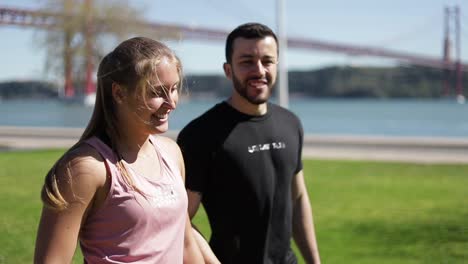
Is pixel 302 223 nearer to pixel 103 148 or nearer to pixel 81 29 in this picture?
pixel 103 148

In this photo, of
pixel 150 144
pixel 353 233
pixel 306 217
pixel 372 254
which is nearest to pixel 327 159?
pixel 353 233

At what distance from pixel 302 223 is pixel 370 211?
5.73 m

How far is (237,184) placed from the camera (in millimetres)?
2631

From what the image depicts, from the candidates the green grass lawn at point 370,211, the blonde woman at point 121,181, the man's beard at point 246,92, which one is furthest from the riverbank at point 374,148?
the blonde woman at point 121,181

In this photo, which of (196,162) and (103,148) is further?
(196,162)

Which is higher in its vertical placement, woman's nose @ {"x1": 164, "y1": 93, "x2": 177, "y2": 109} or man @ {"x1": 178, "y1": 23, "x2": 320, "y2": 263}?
woman's nose @ {"x1": 164, "y1": 93, "x2": 177, "y2": 109}

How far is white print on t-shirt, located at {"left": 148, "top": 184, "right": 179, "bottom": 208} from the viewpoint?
5.44 ft

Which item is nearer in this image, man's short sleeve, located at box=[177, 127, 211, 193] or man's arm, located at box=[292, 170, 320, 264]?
man's short sleeve, located at box=[177, 127, 211, 193]

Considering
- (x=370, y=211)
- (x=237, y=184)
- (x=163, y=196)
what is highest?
(x=163, y=196)

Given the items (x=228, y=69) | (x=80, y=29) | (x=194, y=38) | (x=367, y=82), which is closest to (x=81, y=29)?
(x=80, y=29)

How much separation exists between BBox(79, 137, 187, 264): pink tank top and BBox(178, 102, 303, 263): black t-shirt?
35.8 inches

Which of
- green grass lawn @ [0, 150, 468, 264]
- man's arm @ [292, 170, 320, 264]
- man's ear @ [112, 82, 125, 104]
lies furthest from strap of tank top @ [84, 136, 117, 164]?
green grass lawn @ [0, 150, 468, 264]

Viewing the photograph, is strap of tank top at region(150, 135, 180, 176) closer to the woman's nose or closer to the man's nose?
the woman's nose

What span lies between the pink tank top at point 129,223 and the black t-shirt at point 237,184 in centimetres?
91
